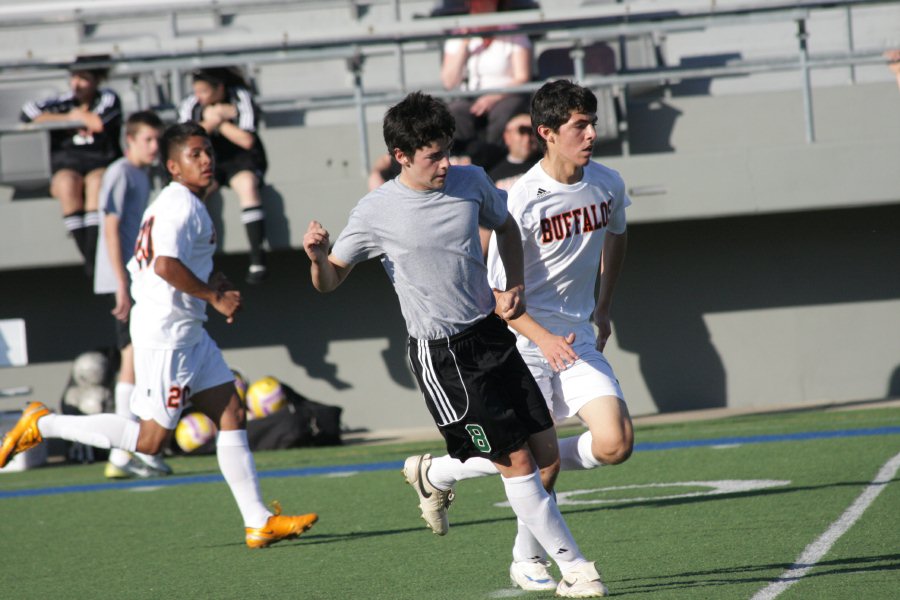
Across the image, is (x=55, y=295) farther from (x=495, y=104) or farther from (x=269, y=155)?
(x=495, y=104)

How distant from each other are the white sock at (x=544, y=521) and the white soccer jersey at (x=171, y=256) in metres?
2.48

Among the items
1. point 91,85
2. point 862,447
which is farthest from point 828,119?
point 91,85

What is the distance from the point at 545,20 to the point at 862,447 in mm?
4902

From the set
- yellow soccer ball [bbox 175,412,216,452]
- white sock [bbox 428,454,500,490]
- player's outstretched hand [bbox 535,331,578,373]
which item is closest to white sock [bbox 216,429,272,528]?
white sock [bbox 428,454,500,490]

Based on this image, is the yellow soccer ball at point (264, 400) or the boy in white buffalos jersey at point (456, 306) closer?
the boy in white buffalos jersey at point (456, 306)

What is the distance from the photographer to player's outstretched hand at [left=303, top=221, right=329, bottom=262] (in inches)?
170

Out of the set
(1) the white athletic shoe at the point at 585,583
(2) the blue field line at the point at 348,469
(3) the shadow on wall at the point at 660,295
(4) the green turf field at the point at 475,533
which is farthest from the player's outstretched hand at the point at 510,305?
(3) the shadow on wall at the point at 660,295

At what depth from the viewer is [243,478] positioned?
6184 millimetres

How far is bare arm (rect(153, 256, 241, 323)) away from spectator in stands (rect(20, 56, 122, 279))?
4.91 metres

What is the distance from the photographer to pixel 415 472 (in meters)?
5.24

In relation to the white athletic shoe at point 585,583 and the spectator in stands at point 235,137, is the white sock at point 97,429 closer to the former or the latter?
the white athletic shoe at point 585,583

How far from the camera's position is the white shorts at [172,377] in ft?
20.9

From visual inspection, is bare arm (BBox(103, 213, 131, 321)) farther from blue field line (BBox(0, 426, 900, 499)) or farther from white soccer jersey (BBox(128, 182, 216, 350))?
white soccer jersey (BBox(128, 182, 216, 350))

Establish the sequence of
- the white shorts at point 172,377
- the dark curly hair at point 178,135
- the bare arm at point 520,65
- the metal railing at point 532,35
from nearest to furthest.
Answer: the dark curly hair at point 178,135
the white shorts at point 172,377
the metal railing at point 532,35
the bare arm at point 520,65
